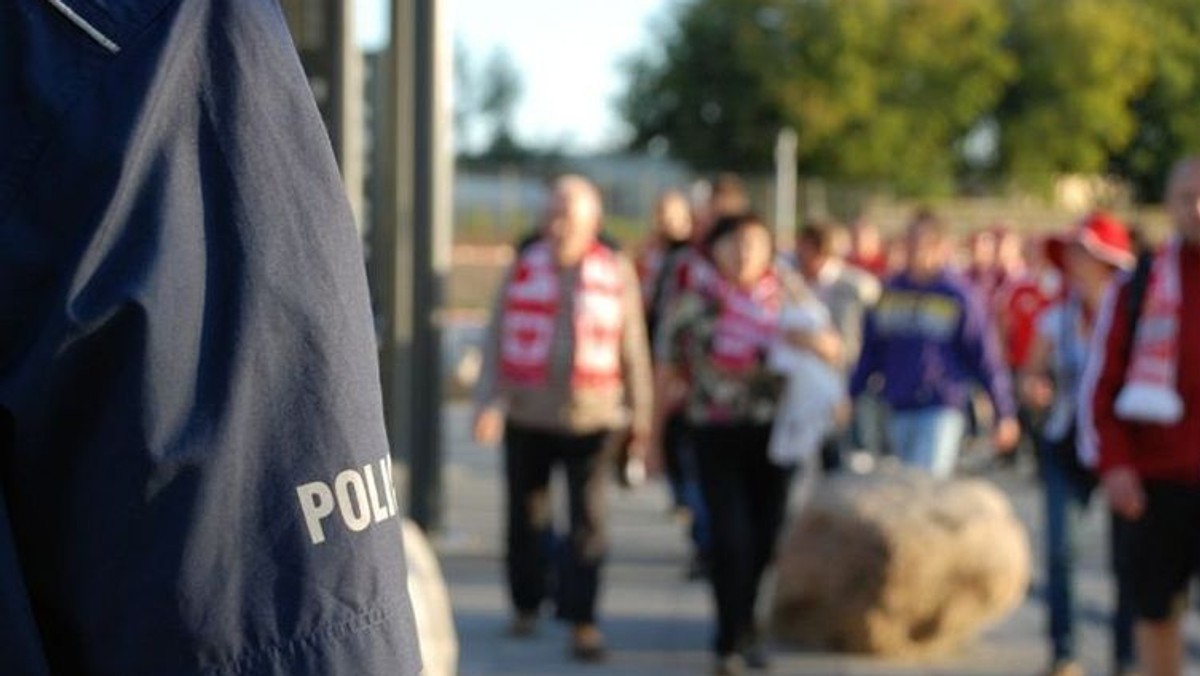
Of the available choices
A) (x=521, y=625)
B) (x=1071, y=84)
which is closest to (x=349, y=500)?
(x=521, y=625)

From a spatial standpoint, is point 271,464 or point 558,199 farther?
point 558,199

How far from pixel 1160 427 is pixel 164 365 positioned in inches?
234

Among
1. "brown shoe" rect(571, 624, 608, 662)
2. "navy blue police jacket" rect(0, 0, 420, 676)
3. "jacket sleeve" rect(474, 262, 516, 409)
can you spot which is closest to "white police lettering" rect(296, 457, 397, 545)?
"navy blue police jacket" rect(0, 0, 420, 676)

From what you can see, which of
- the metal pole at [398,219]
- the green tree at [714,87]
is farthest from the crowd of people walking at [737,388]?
the green tree at [714,87]

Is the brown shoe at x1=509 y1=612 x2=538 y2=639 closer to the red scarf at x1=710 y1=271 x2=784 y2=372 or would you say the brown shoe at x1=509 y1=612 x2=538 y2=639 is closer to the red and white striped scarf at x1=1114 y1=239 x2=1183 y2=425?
the red scarf at x1=710 y1=271 x2=784 y2=372

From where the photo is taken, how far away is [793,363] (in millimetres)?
9156

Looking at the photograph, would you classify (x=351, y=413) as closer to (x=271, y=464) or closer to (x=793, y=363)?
(x=271, y=464)

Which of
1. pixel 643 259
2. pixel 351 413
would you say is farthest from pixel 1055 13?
pixel 351 413

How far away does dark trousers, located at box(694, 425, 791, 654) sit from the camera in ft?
29.4

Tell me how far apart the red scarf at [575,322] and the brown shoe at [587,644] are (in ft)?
3.29

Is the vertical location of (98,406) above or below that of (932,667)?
above

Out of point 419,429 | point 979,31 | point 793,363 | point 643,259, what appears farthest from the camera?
point 979,31

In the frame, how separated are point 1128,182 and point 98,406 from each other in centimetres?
9217

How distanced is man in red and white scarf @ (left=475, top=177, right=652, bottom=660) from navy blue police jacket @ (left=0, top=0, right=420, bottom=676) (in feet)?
25.6
